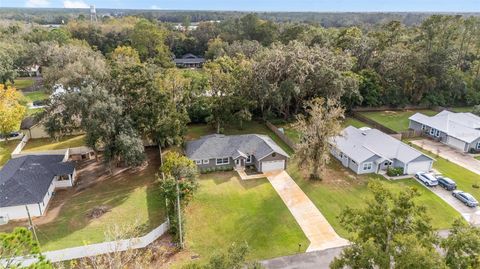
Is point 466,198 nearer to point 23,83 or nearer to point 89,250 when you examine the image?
point 89,250

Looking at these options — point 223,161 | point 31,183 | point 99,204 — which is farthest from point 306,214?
point 31,183

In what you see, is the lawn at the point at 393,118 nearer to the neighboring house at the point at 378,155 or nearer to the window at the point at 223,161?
the neighboring house at the point at 378,155

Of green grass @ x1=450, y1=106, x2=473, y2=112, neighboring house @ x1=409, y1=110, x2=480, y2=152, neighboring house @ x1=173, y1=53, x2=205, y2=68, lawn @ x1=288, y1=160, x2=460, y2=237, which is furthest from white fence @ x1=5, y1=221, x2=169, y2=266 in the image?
neighboring house @ x1=173, y1=53, x2=205, y2=68

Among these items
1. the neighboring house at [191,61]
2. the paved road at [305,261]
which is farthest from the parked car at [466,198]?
the neighboring house at [191,61]

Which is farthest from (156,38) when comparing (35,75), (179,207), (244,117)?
(179,207)

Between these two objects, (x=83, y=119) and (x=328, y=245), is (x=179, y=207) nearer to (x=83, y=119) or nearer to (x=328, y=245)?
(x=328, y=245)

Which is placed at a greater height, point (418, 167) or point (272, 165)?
point (272, 165)
